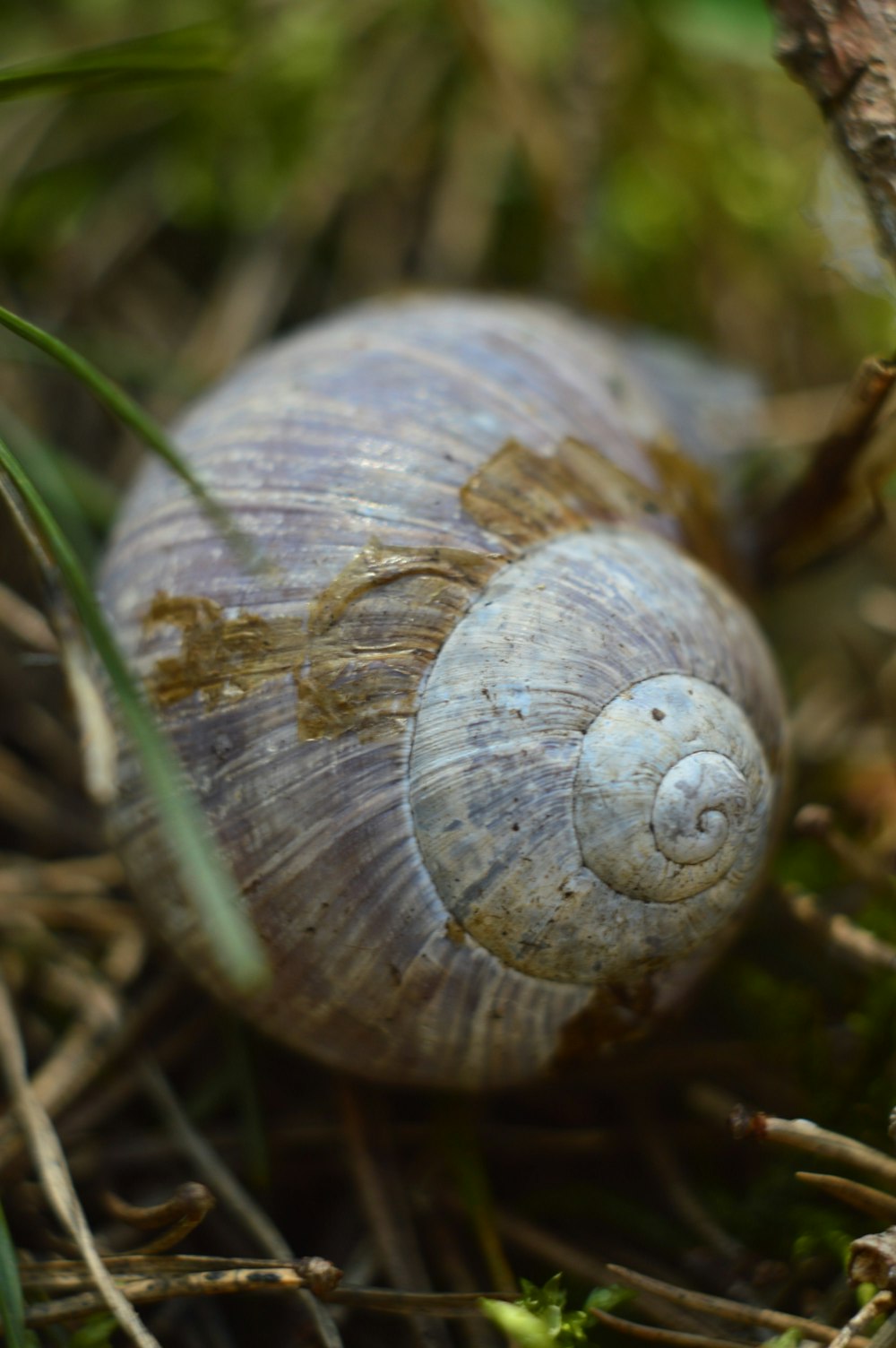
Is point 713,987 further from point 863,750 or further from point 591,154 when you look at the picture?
point 591,154

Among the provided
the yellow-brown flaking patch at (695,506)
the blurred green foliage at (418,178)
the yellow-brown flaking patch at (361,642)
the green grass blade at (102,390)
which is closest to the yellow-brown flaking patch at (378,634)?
the yellow-brown flaking patch at (361,642)

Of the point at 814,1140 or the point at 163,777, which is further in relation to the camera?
the point at 814,1140

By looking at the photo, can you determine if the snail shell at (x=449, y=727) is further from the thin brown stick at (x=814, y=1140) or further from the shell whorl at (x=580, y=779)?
the thin brown stick at (x=814, y=1140)

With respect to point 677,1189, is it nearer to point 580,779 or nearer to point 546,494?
point 580,779

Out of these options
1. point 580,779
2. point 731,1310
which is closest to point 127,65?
point 580,779

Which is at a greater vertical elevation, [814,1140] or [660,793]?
[660,793]

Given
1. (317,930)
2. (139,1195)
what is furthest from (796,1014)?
(139,1195)

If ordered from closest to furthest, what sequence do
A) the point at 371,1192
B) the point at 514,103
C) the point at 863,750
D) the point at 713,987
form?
the point at 371,1192, the point at 713,987, the point at 863,750, the point at 514,103
